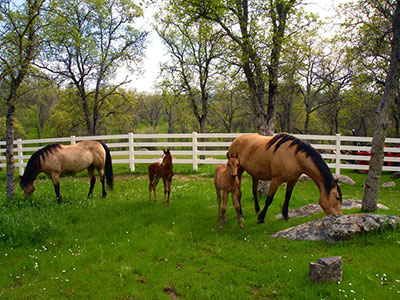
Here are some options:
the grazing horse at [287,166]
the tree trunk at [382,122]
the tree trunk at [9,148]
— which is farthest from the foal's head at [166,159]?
the tree trunk at [382,122]

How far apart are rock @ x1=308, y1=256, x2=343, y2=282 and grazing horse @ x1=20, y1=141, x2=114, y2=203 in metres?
6.73

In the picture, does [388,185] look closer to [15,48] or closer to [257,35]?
[257,35]

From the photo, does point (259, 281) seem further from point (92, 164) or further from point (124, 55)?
point (124, 55)

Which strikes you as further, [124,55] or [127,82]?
[127,82]

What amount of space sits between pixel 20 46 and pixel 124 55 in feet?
42.9

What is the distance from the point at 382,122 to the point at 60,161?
866 cm

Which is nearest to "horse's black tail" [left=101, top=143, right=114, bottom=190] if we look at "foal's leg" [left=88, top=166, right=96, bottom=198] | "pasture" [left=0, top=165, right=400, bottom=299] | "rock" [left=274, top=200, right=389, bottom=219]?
"foal's leg" [left=88, top=166, right=96, bottom=198]

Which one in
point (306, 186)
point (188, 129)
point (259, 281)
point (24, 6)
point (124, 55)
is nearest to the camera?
point (259, 281)

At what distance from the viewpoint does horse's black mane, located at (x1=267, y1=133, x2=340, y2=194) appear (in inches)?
202

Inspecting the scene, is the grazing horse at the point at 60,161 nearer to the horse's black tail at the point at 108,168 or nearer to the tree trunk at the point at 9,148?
the horse's black tail at the point at 108,168

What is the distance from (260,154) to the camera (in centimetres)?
610

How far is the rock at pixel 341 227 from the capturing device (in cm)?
444

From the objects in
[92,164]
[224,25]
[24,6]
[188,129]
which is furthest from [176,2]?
[188,129]

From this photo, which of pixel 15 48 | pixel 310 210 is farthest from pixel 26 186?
pixel 310 210
